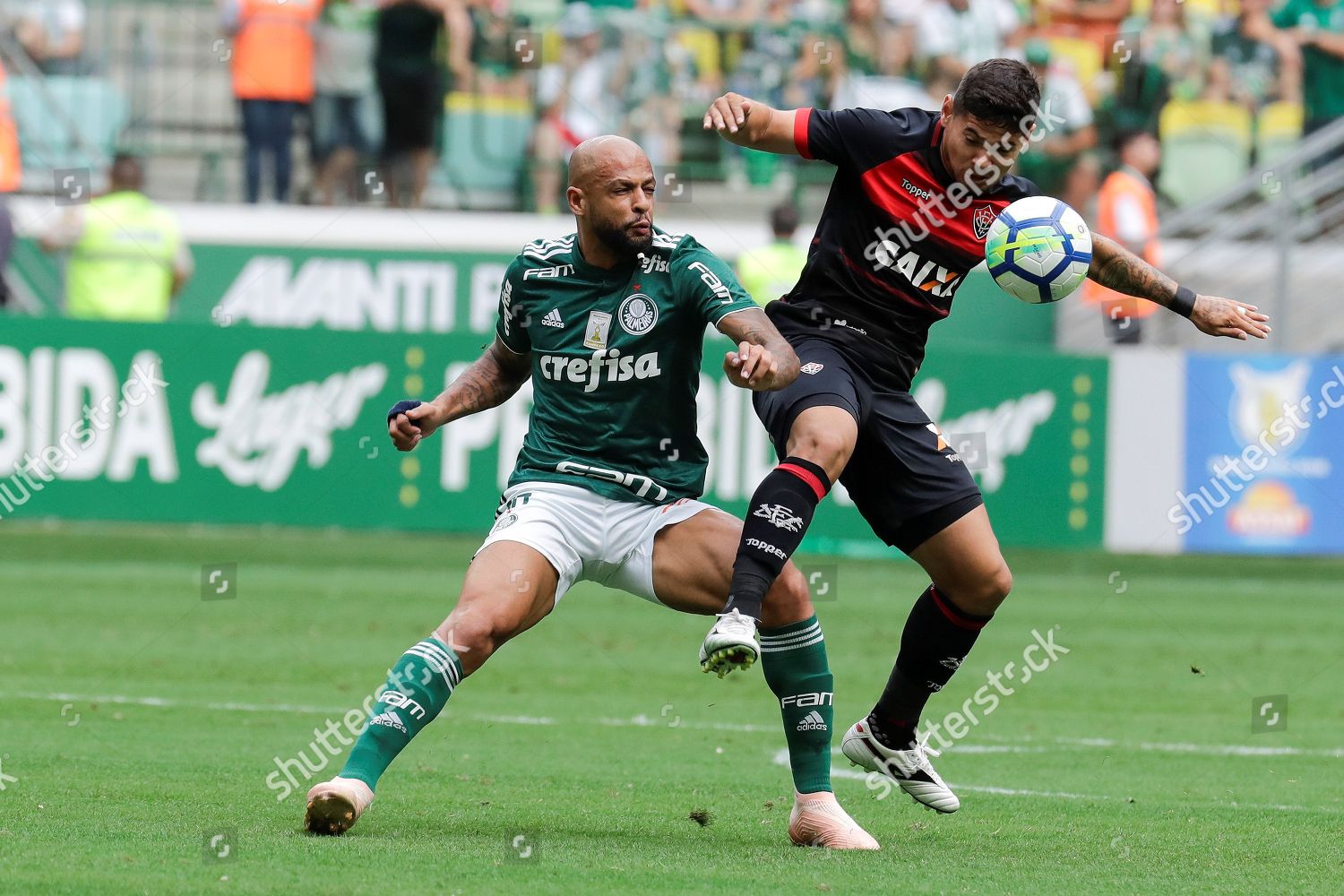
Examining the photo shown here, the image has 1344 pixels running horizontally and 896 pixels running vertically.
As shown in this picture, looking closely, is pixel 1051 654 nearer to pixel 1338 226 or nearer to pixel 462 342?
pixel 462 342

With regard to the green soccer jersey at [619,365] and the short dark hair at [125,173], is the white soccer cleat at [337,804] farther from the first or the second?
the short dark hair at [125,173]

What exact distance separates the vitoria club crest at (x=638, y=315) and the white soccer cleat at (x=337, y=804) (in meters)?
1.68

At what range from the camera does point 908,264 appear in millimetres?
6652

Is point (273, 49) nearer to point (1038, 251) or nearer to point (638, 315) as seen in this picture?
point (638, 315)

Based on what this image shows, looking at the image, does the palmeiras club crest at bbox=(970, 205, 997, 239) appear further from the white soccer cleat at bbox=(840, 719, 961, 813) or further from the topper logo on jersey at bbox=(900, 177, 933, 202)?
the white soccer cleat at bbox=(840, 719, 961, 813)

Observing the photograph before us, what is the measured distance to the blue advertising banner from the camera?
54.0 feet

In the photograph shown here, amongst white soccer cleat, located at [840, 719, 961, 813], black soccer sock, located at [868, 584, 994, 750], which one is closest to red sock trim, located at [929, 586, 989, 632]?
black soccer sock, located at [868, 584, 994, 750]

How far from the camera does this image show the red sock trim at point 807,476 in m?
5.97

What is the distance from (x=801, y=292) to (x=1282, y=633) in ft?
25.1

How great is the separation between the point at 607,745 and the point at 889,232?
2786mm

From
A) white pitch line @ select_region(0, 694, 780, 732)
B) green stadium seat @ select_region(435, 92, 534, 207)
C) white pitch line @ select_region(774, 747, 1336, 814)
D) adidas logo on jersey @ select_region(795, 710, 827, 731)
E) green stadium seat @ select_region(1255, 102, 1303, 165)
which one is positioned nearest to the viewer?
adidas logo on jersey @ select_region(795, 710, 827, 731)

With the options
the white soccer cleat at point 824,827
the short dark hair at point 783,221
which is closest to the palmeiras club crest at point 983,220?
the white soccer cleat at point 824,827

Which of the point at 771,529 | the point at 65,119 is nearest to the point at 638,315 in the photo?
the point at 771,529

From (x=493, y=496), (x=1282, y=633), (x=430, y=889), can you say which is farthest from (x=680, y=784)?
(x=493, y=496)
